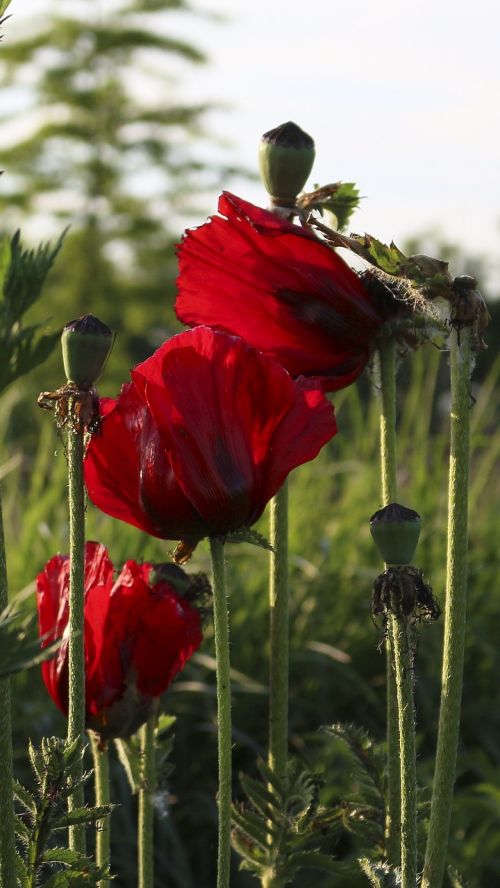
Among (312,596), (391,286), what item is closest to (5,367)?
(391,286)

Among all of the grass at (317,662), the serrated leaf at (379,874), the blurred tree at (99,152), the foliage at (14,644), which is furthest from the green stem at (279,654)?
the blurred tree at (99,152)

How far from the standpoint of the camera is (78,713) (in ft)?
1.77

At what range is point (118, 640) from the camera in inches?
26.7

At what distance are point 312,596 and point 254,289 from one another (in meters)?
1.64

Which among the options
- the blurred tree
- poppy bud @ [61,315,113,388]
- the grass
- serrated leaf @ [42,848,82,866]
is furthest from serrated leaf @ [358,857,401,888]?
the blurred tree

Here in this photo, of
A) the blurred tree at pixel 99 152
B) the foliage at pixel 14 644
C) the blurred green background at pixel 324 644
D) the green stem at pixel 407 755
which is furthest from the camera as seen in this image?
the blurred tree at pixel 99 152

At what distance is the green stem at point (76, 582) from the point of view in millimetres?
525

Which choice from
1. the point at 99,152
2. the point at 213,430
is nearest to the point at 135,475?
the point at 213,430

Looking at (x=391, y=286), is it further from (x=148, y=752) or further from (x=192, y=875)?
(x=192, y=875)

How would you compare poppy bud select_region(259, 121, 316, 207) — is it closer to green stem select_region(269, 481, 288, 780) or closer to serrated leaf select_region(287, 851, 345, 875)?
green stem select_region(269, 481, 288, 780)

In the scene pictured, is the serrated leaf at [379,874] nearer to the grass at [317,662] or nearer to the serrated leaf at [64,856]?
the serrated leaf at [64,856]

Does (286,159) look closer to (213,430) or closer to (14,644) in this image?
(213,430)

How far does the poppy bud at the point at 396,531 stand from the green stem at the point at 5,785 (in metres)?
0.15

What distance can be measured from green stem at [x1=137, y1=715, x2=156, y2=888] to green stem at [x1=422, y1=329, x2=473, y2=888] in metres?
0.16
